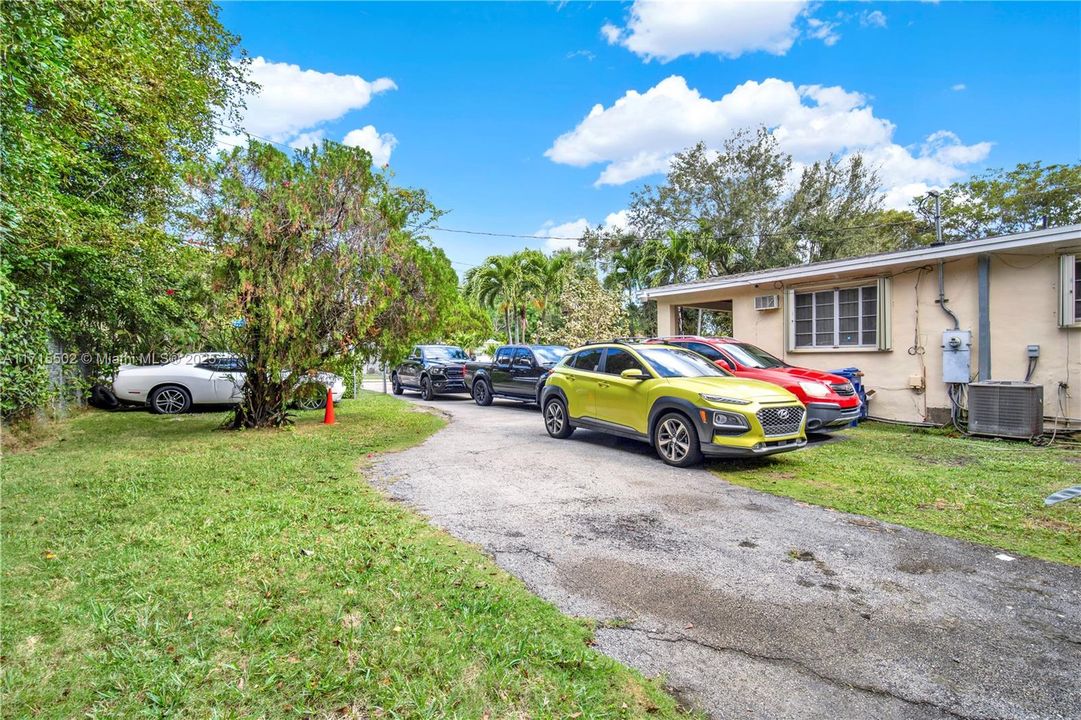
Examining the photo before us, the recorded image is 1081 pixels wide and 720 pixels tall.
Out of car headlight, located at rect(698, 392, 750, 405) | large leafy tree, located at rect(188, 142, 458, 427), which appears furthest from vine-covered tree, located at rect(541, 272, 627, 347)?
Answer: car headlight, located at rect(698, 392, 750, 405)

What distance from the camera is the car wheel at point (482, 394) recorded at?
14.8 metres

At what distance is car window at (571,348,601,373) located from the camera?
8.62m

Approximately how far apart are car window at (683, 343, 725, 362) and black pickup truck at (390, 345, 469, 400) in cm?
771

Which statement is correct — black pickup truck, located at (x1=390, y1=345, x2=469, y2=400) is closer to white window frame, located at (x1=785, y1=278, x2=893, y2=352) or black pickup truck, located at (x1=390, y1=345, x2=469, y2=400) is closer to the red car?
the red car

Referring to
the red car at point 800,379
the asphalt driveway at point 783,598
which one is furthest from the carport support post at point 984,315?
the asphalt driveway at point 783,598

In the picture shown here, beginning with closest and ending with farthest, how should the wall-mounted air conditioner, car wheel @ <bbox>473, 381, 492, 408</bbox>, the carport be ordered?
the wall-mounted air conditioner → car wheel @ <bbox>473, 381, 492, 408</bbox> → the carport

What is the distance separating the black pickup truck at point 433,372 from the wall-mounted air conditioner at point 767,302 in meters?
8.36

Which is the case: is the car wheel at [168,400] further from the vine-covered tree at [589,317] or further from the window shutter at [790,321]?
the window shutter at [790,321]

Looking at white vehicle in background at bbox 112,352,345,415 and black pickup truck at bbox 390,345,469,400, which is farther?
black pickup truck at bbox 390,345,469,400

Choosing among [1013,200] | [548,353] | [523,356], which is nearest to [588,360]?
[548,353]

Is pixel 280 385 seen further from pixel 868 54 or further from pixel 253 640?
pixel 868 54

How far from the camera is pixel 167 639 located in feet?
8.52

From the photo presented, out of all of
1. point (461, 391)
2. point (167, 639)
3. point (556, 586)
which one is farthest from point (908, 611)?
point (461, 391)

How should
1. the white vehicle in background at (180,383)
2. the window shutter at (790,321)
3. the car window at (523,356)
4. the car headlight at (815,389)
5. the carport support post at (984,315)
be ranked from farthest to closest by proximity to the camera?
the car window at (523,356)
the window shutter at (790,321)
the white vehicle in background at (180,383)
the carport support post at (984,315)
the car headlight at (815,389)
